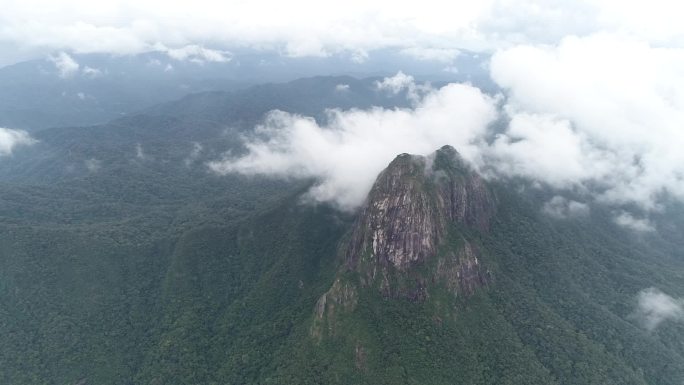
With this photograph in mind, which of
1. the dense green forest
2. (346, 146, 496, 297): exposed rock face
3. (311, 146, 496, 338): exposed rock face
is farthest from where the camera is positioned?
(346, 146, 496, 297): exposed rock face

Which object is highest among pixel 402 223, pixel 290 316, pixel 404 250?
pixel 402 223

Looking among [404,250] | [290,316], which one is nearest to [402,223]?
[404,250]

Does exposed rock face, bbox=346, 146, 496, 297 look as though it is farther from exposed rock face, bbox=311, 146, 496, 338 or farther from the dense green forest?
the dense green forest

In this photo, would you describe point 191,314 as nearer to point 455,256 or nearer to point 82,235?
point 82,235

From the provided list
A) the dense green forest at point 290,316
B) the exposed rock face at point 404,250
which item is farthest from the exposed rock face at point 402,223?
the dense green forest at point 290,316

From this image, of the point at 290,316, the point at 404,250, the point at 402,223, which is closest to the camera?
the point at 404,250

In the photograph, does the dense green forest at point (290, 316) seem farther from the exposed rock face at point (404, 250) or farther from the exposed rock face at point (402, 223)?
the exposed rock face at point (402, 223)

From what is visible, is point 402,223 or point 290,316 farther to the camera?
point 290,316

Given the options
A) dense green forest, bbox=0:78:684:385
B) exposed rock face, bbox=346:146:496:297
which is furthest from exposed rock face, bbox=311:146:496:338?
dense green forest, bbox=0:78:684:385

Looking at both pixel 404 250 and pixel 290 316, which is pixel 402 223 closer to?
pixel 404 250
